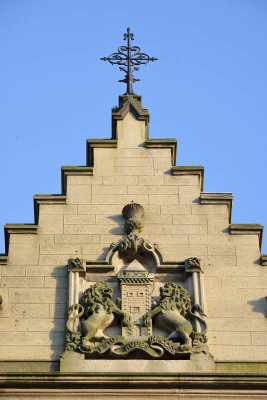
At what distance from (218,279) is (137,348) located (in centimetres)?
203

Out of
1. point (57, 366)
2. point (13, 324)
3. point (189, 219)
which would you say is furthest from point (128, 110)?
point (57, 366)

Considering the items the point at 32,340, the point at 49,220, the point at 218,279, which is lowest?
the point at 32,340

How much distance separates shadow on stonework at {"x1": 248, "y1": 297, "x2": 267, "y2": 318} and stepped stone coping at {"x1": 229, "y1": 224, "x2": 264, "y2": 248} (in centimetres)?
129

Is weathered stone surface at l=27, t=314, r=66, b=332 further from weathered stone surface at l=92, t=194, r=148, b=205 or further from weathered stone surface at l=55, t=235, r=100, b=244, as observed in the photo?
weathered stone surface at l=92, t=194, r=148, b=205

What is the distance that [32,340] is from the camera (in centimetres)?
1705

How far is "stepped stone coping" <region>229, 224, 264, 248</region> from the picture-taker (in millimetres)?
18672

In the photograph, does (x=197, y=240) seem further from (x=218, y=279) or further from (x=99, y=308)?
(x=99, y=308)

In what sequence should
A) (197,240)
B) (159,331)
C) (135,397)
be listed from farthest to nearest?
(197,240), (159,331), (135,397)

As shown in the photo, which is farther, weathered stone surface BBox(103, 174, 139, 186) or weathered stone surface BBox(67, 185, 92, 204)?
weathered stone surface BBox(103, 174, 139, 186)

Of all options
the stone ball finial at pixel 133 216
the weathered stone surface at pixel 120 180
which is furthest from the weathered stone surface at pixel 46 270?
the weathered stone surface at pixel 120 180

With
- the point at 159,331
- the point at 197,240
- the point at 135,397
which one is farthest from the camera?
the point at 197,240

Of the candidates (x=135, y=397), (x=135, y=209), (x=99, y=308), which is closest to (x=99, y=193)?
(x=135, y=209)

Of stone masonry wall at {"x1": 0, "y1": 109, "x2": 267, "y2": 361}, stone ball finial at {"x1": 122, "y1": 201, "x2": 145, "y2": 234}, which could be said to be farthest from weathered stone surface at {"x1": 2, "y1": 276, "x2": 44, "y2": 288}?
stone ball finial at {"x1": 122, "y1": 201, "x2": 145, "y2": 234}

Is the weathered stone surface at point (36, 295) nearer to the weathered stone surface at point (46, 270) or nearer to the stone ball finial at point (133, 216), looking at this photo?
the weathered stone surface at point (46, 270)
